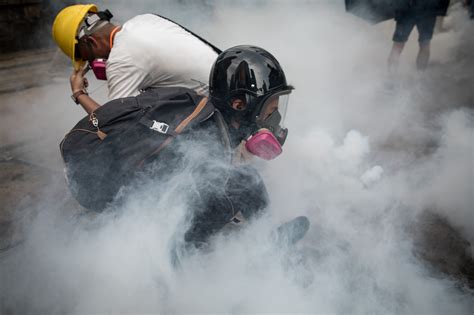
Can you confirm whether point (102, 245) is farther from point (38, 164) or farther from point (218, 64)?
point (38, 164)

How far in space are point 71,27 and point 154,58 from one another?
62 centimetres

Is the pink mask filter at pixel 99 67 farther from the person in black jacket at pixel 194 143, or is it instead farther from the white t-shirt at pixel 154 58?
the person in black jacket at pixel 194 143

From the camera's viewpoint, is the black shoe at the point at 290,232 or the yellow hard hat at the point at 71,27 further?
the yellow hard hat at the point at 71,27

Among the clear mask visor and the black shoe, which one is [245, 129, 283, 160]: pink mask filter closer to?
the clear mask visor

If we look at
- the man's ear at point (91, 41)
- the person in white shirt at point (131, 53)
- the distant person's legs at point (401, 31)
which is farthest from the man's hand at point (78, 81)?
the distant person's legs at point (401, 31)

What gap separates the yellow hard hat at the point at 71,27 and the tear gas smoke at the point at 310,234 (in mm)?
1015

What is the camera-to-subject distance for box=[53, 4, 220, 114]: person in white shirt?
2.35 metres

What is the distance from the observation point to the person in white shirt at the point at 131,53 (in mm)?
2346

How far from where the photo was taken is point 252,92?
1897mm

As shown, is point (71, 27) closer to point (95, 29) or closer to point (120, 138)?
point (95, 29)

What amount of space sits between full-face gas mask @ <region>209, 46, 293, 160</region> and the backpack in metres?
0.13

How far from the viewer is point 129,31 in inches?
93.4

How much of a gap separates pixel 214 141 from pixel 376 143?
214 cm

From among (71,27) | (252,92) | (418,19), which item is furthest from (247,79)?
(418,19)
